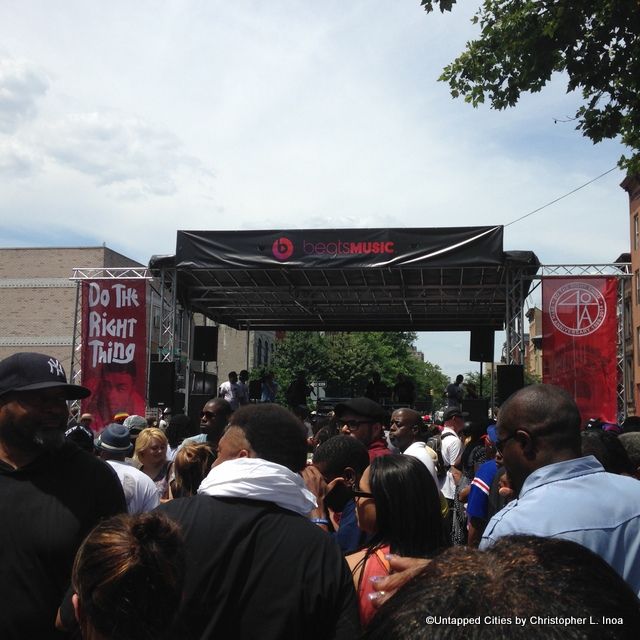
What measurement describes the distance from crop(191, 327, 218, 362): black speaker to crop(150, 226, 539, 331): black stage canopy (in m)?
0.56

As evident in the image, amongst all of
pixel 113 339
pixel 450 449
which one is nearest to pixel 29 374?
pixel 450 449

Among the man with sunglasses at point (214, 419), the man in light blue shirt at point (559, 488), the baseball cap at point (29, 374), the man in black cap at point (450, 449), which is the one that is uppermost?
the baseball cap at point (29, 374)

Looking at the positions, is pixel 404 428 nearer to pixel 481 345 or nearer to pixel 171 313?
pixel 171 313

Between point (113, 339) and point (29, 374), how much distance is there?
40.2ft

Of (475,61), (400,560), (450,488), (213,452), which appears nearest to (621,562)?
(400,560)

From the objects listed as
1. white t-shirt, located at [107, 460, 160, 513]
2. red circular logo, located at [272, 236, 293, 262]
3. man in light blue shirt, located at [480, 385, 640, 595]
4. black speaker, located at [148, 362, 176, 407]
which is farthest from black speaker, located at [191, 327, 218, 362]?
man in light blue shirt, located at [480, 385, 640, 595]

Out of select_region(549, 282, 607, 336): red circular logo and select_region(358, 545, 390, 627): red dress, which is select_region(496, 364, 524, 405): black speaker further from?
select_region(358, 545, 390, 627): red dress

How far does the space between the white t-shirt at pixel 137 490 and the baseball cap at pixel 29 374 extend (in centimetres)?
145

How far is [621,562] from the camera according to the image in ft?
6.91

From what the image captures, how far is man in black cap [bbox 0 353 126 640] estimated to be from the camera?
7.67 ft

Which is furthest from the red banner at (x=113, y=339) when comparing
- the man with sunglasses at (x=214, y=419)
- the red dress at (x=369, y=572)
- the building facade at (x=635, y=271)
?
the building facade at (x=635, y=271)

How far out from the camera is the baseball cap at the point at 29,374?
2689mm

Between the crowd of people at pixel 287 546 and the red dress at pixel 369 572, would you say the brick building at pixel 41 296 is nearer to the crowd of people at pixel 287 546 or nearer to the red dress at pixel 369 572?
the crowd of people at pixel 287 546

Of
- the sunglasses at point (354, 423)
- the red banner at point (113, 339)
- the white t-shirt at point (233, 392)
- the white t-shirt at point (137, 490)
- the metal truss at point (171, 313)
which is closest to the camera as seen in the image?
the white t-shirt at point (137, 490)
